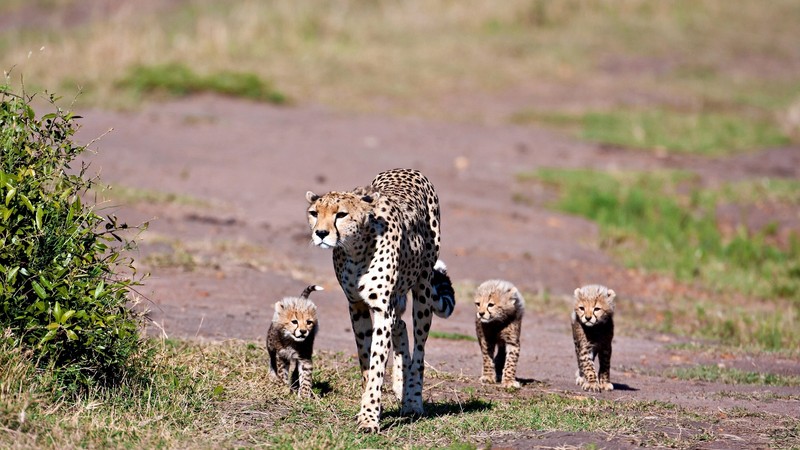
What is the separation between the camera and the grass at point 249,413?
6.79 meters

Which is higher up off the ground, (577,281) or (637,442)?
(577,281)

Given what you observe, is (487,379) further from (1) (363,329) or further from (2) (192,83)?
(2) (192,83)

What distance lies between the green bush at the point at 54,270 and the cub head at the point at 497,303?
2.98 metres

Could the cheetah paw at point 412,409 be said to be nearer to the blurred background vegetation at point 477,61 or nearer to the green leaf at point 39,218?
the green leaf at point 39,218

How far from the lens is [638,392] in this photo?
9.39m

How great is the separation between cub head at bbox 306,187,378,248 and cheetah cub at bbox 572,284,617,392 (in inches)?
111

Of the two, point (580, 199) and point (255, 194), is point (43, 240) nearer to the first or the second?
point (255, 194)

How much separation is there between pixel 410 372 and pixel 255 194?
8.77 m

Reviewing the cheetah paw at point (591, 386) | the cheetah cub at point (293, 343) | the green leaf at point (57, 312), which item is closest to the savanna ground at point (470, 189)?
the cheetah paw at point (591, 386)

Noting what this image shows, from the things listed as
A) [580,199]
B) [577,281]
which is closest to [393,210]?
[577,281]

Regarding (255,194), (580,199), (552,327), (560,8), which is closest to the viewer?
(552,327)

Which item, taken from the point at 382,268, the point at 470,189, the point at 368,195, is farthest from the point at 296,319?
the point at 470,189

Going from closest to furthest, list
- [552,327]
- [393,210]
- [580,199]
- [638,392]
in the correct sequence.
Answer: [393,210], [638,392], [552,327], [580,199]

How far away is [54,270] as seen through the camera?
287 inches
